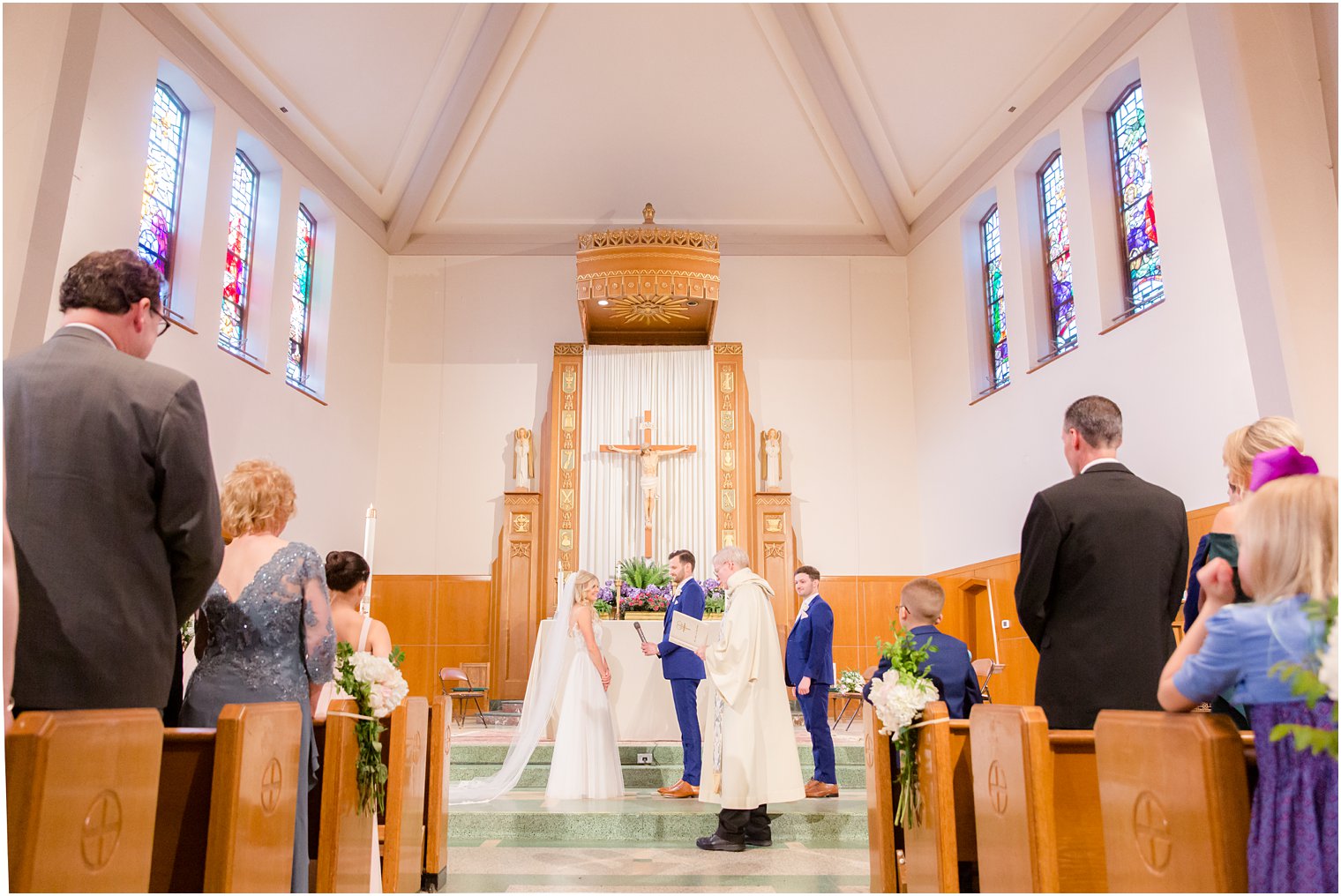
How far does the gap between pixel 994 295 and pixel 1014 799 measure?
9.74m

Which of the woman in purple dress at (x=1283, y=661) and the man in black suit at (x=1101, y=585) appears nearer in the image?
the woman in purple dress at (x=1283, y=661)

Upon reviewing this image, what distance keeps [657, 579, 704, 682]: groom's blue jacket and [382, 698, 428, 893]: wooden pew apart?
8.17 feet

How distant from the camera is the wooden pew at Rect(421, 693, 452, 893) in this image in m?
5.01

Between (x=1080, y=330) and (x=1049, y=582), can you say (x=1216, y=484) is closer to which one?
(x=1080, y=330)

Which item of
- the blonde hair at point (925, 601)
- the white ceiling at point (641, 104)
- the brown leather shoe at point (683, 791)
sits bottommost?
the brown leather shoe at point (683, 791)

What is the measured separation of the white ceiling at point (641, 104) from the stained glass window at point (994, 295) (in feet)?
2.55

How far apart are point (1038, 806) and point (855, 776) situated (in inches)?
227

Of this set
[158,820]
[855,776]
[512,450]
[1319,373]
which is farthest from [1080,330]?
[158,820]

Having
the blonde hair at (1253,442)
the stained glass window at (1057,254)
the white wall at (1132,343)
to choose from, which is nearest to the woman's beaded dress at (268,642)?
the blonde hair at (1253,442)

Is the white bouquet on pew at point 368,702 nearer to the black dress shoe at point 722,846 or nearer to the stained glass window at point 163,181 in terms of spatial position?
the black dress shoe at point 722,846

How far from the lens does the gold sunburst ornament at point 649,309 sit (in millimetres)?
11586

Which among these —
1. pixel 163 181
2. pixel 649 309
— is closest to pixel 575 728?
pixel 649 309

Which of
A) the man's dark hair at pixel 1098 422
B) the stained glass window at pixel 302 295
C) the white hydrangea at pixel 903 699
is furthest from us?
the stained glass window at pixel 302 295

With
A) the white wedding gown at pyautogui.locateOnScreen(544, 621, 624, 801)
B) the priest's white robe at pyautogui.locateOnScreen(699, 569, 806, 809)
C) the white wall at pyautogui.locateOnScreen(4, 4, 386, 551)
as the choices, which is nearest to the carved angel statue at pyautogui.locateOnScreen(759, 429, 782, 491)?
the white wall at pyautogui.locateOnScreen(4, 4, 386, 551)
